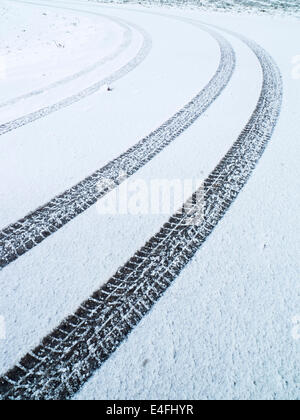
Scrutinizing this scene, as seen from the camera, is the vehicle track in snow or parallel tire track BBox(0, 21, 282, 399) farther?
the vehicle track in snow

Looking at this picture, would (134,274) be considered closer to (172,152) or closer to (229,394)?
(229,394)

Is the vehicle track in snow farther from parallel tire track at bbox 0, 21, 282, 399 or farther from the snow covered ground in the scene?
parallel tire track at bbox 0, 21, 282, 399

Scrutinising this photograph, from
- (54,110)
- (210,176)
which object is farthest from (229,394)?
→ (54,110)

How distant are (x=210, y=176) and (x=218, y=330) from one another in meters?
1.70

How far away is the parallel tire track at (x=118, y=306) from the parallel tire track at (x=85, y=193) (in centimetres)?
74

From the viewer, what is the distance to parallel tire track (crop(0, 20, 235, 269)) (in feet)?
8.06

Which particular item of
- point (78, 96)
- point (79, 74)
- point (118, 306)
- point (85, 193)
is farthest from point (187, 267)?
point (79, 74)

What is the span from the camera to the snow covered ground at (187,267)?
5.44ft

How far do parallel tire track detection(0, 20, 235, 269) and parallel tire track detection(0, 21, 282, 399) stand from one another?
74 centimetres

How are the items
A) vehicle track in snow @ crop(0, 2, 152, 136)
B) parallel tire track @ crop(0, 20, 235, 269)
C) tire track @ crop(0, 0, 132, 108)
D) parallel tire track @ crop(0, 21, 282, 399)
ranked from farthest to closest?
1. tire track @ crop(0, 0, 132, 108)
2. vehicle track in snow @ crop(0, 2, 152, 136)
3. parallel tire track @ crop(0, 20, 235, 269)
4. parallel tire track @ crop(0, 21, 282, 399)


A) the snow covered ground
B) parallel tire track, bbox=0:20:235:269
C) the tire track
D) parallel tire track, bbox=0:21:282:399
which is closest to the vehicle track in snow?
the snow covered ground

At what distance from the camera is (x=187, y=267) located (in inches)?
86.8
